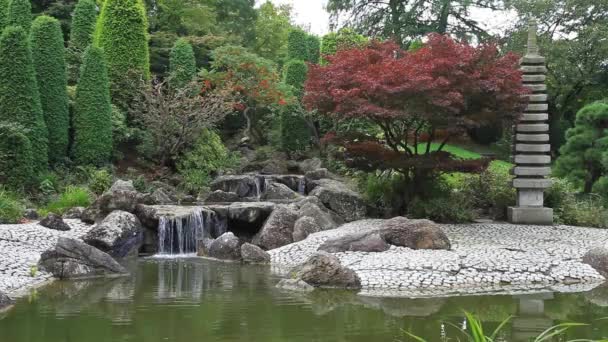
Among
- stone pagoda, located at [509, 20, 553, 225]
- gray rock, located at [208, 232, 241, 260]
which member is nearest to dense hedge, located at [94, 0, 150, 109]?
gray rock, located at [208, 232, 241, 260]

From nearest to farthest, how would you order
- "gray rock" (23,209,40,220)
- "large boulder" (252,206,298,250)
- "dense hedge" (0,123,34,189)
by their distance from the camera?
"large boulder" (252,206,298,250), "gray rock" (23,209,40,220), "dense hedge" (0,123,34,189)

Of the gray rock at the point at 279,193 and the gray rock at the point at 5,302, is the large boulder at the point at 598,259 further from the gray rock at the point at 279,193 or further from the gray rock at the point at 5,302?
the gray rock at the point at 279,193

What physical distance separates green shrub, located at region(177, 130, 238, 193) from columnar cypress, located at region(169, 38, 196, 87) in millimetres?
3044

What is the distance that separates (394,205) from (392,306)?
22.7ft

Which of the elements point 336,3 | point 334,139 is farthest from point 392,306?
point 336,3

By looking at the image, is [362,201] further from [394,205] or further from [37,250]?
[37,250]


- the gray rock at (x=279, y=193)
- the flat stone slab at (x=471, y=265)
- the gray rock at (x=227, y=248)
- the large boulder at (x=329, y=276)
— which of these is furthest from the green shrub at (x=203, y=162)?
the large boulder at (x=329, y=276)

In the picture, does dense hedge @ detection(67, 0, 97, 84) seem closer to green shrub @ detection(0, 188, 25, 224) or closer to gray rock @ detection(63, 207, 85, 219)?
gray rock @ detection(63, 207, 85, 219)

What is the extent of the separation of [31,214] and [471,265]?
10.1 meters

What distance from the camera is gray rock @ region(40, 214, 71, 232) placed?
13375mm

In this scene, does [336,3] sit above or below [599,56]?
above

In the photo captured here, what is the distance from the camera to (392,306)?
27.8 feet

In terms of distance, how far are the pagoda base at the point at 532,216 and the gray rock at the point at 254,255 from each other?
6256 millimetres

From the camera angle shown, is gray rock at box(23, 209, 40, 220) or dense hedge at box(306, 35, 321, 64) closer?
gray rock at box(23, 209, 40, 220)
